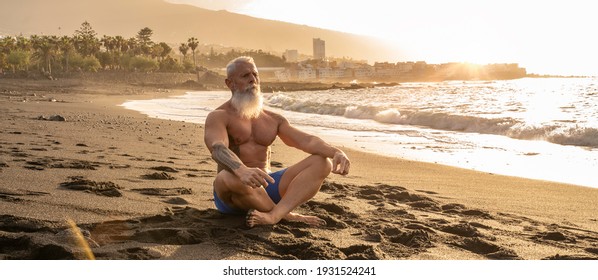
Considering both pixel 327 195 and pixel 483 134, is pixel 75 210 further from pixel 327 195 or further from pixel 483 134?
pixel 483 134

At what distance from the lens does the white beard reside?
4875 millimetres

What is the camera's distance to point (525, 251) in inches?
172

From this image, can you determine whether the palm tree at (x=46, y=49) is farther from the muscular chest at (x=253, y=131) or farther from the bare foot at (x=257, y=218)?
the bare foot at (x=257, y=218)

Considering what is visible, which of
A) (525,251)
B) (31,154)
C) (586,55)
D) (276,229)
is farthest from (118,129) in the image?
(586,55)

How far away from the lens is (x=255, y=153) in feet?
17.0

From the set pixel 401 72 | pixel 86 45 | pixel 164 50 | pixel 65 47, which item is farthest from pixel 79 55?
pixel 401 72

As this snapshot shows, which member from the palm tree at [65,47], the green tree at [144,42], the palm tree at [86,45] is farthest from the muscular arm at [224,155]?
the green tree at [144,42]

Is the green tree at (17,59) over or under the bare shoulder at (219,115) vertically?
over

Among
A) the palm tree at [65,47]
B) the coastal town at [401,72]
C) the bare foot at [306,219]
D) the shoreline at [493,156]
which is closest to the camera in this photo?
the bare foot at [306,219]

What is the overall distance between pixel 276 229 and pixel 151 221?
0.97 metres

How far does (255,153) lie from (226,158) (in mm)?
740

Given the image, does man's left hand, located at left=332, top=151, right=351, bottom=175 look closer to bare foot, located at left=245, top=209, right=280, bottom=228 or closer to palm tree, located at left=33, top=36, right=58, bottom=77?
bare foot, located at left=245, top=209, right=280, bottom=228

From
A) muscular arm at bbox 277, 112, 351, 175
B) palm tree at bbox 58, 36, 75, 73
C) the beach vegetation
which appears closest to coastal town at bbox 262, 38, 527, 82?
the beach vegetation

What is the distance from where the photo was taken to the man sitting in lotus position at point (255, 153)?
15.6 ft
